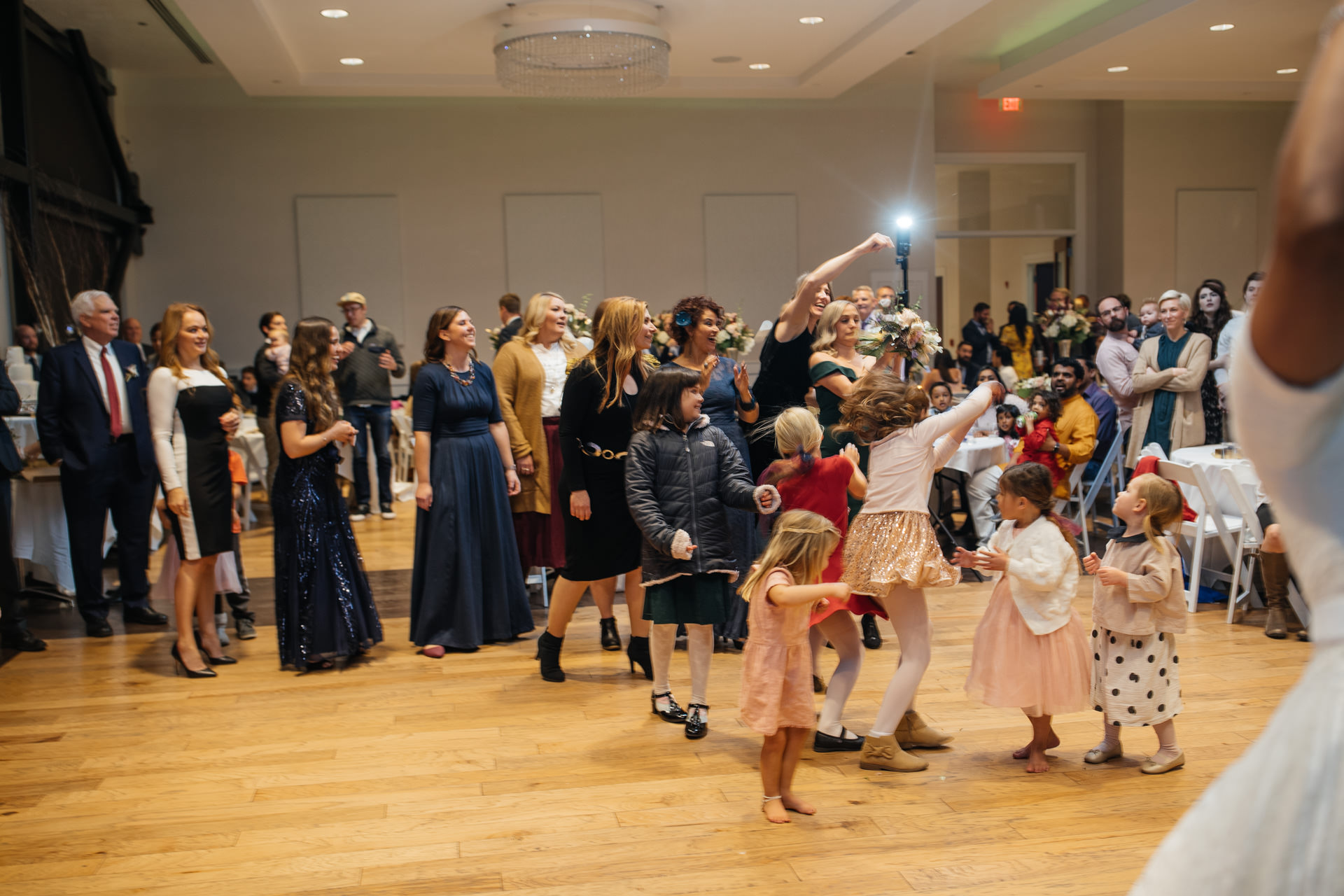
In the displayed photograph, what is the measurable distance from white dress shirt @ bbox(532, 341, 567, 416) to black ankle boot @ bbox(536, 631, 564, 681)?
1262 millimetres

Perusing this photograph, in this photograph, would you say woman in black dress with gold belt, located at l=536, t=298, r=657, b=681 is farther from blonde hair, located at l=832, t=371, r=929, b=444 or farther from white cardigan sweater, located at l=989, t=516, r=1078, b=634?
white cardigan sweater, located at l=989, t=516, r=1078, b=634

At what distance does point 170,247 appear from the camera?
11.5 m

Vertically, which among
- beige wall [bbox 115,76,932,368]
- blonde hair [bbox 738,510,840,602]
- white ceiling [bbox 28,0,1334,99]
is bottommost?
blonde hair [bbox 738,510,840,602]

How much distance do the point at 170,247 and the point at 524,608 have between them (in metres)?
8.47

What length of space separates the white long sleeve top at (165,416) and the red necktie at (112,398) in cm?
79

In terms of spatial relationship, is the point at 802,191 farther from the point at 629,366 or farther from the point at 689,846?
the point at 689,846

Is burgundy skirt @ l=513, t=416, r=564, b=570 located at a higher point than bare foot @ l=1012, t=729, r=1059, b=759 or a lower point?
higher

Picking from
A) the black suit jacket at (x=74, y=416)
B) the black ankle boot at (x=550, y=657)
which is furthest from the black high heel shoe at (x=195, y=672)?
the black ankle boot at (x=550, y=657)

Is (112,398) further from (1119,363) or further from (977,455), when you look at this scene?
(1119,363)

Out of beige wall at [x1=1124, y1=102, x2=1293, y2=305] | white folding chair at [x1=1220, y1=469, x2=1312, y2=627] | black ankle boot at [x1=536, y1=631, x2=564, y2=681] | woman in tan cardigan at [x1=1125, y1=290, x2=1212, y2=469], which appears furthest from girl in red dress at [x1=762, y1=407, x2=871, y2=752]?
beige wall at [x1=1124, y1=102, x2=1293, y2=305]

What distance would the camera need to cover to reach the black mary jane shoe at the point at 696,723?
3.66 m

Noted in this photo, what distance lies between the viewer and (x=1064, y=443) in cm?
659

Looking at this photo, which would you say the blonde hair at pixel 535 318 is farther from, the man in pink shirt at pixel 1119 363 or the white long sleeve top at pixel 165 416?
the man in pink shirt at pixel 1119 363

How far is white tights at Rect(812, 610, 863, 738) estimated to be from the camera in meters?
3.46
